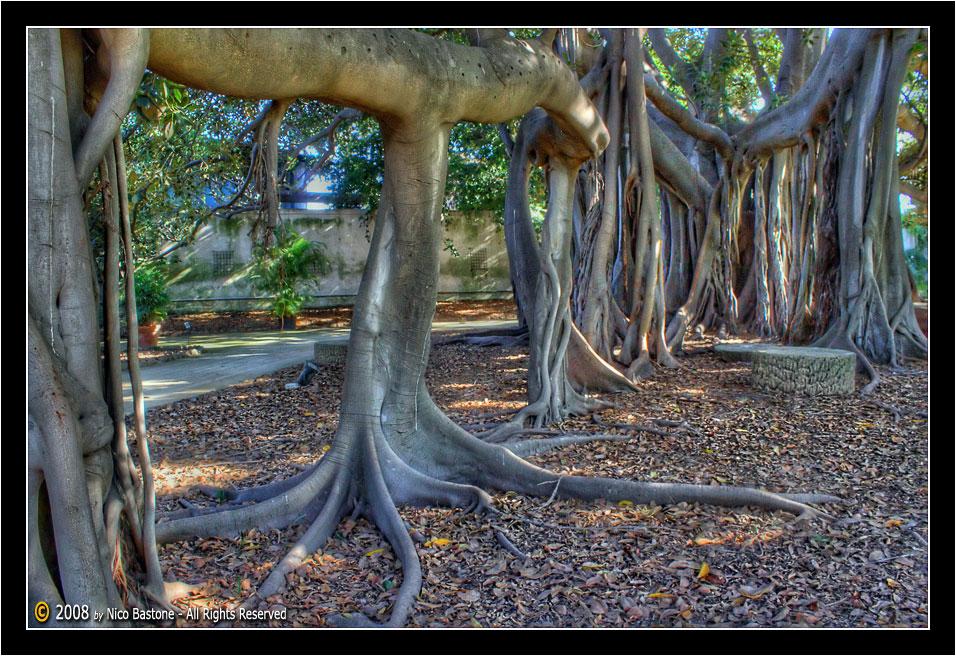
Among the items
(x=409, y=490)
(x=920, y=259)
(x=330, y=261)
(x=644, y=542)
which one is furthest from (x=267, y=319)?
(x=920, y=259)

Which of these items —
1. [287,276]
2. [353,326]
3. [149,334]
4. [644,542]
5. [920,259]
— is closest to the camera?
[644,542]

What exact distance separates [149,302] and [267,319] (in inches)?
177

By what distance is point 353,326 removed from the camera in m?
4.34

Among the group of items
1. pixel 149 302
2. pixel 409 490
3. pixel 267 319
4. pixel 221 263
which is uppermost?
pixel 221 263

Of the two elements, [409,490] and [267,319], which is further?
[267,319]

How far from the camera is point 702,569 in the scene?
126 inches

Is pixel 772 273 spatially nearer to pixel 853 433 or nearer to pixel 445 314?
→ pixel 853 433

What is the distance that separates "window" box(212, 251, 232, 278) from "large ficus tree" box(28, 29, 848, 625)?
11.7m

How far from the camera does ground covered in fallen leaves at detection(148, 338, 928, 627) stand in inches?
117

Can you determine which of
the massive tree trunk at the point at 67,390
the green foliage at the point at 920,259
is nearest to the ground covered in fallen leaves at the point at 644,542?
the massive tree trunk at the point at 67,390

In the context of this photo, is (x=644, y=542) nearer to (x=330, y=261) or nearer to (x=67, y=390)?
(x=67, y=390)

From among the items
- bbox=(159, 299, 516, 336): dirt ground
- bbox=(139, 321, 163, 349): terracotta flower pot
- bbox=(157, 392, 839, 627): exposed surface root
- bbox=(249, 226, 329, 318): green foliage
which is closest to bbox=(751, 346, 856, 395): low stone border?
bbox=(157, 392, 839, 627): exposed surface root

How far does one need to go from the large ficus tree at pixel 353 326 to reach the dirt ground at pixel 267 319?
10.5 metres

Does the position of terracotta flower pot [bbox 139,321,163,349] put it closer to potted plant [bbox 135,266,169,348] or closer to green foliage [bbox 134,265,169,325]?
potted plant [bbox 135,266,169,348]
